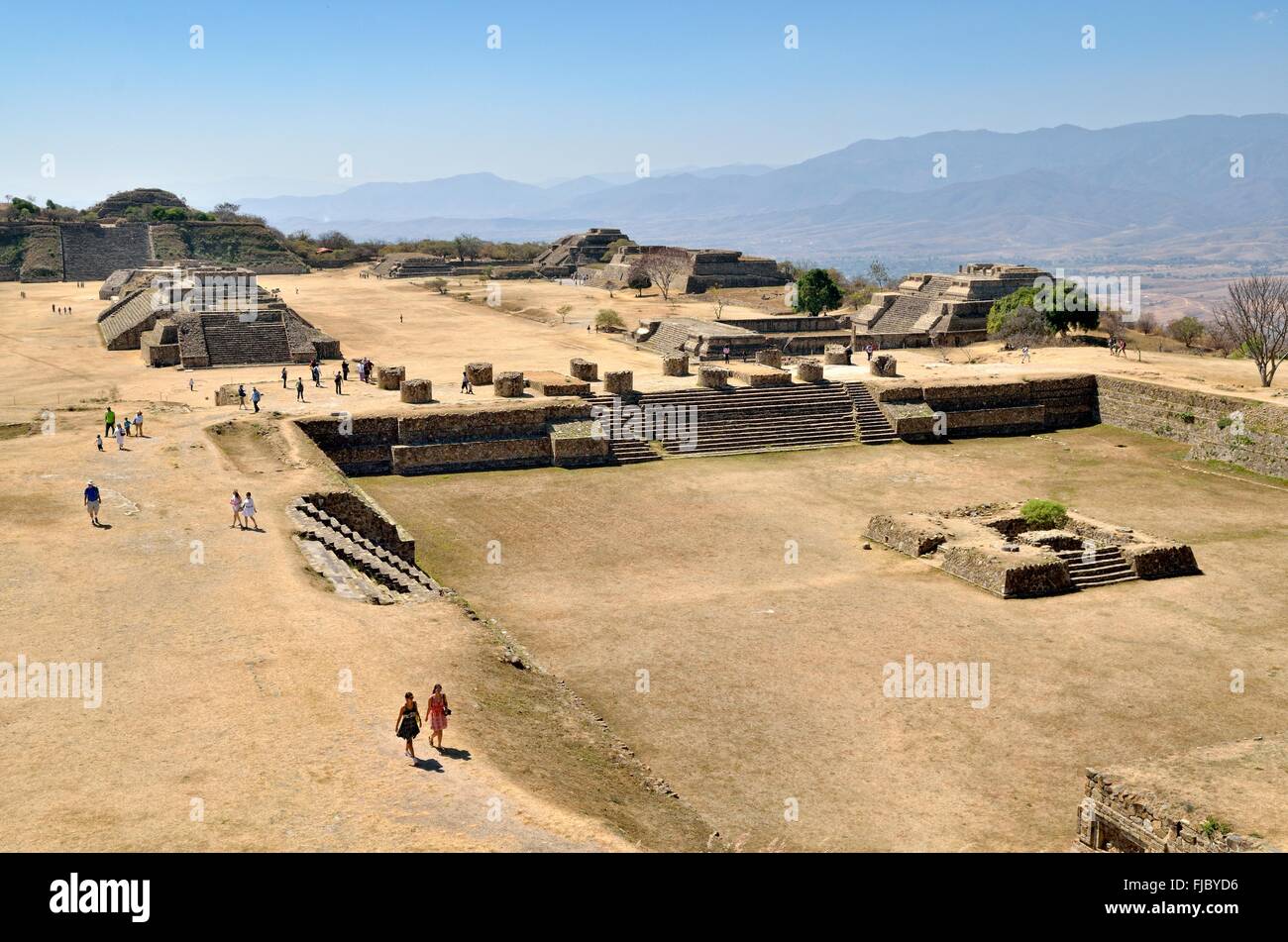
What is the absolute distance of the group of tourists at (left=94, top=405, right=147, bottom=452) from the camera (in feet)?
97.5

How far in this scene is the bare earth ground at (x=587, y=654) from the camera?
41.6 feet

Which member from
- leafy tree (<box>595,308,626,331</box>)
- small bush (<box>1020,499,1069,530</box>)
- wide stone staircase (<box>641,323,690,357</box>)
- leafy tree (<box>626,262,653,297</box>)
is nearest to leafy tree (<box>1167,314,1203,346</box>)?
wide stone staircase (<box>641,323,690,357</box>)

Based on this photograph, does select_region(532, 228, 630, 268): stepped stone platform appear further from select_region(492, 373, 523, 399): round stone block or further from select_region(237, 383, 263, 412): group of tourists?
select_region(237, 383, 263, 412): group of tourists

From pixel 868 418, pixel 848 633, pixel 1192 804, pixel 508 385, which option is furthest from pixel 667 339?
pixel 1192 804

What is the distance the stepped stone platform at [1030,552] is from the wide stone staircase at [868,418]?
36.9 feet

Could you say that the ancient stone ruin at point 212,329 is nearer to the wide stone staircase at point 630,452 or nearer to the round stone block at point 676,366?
the round stone block at point 676,366

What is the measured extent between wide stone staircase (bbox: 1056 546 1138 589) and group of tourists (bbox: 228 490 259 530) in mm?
17381

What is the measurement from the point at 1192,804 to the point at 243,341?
43.0 meters

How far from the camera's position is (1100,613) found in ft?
74.6

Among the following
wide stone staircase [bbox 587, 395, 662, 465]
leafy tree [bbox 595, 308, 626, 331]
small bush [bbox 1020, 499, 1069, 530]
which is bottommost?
small bush [bbox 1020, 499, 1069, 530]

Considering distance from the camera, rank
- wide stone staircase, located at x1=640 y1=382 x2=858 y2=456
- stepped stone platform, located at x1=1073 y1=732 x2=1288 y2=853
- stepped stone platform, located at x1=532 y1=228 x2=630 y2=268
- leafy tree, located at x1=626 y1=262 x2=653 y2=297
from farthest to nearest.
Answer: stepped stone platform, located at x1=532 y1=228 x2=630 y2=268
leafy tree, located at x1=626 y1=262 x2=653 y2=297
wide stone staircase, located at x1=640 y1=382 x2=858 y2=456
stepped stone platform, located at x1=1073 y1=732 x2=1288 y2=853

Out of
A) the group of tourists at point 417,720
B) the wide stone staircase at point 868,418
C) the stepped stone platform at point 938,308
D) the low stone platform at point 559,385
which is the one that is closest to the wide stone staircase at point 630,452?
the low stone platform at point 559,385

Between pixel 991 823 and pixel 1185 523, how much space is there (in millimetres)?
17745

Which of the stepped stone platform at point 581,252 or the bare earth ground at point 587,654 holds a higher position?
the stepped stone platform at point 581,252
